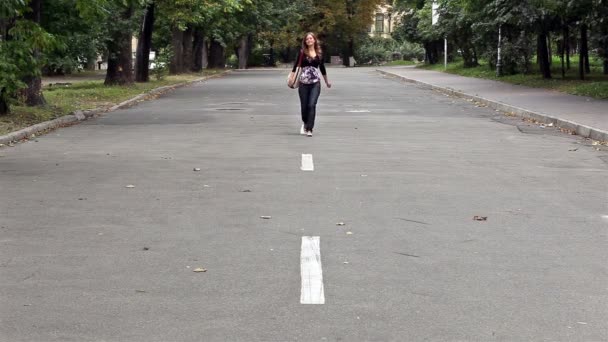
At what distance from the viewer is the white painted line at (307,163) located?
41.0ft

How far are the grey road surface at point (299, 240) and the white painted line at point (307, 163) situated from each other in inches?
5.0

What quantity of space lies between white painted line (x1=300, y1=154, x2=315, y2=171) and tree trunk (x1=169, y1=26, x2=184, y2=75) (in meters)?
38.8

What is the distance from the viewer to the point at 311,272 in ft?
22.0

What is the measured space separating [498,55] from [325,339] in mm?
40257

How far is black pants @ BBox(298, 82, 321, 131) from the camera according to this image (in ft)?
56.3

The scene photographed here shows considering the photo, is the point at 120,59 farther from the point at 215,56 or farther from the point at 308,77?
the point at 215,56

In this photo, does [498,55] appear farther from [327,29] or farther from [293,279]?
[327,29]

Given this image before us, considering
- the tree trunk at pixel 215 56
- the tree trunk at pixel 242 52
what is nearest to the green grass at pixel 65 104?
the tree trunk at pixel 215 56

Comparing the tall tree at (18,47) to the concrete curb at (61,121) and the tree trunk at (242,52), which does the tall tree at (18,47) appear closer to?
the concrete curb at (61,121)

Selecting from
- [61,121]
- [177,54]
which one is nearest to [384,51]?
[177,54]

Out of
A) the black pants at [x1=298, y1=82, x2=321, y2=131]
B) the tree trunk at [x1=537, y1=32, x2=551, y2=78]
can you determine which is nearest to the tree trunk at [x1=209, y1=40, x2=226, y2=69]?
the tree trunk at [x1=537, y1=32, x2=551, y2=78]

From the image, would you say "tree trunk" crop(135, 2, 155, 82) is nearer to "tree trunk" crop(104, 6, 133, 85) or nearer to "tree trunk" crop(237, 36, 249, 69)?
"tree trunk" crop(104, 6, 133, 85)

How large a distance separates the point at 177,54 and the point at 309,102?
3676 centimetres

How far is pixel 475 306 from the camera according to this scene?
589 cm
